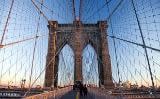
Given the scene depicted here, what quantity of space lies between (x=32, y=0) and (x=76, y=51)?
25964mm

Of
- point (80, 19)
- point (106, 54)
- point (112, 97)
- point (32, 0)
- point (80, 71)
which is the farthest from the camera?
point (106, 54)

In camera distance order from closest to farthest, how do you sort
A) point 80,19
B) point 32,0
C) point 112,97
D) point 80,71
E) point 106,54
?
point 112,97, point 32,0, point 80,19, point 80,71, point 106,54

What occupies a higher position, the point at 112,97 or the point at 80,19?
the point at 80,19

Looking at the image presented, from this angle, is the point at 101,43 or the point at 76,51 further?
the point at 101,43

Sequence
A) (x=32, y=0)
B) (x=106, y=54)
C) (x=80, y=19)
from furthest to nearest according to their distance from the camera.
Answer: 1. (x=106, y=54)
2. (x=80, y=19)
3. (x=32, y=0)

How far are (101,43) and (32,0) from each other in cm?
3011

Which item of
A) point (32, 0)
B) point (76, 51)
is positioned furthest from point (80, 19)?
point (32, 0)

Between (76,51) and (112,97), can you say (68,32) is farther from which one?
(112,97)

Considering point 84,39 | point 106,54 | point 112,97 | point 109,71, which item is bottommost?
point 112,97

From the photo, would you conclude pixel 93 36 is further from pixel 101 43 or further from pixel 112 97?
pixel 112 97

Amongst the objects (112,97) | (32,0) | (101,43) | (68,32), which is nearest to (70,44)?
(68,32)

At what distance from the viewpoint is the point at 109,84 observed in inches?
1390

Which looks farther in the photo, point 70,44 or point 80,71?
point 70,44

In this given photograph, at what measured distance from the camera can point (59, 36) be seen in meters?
43.5
